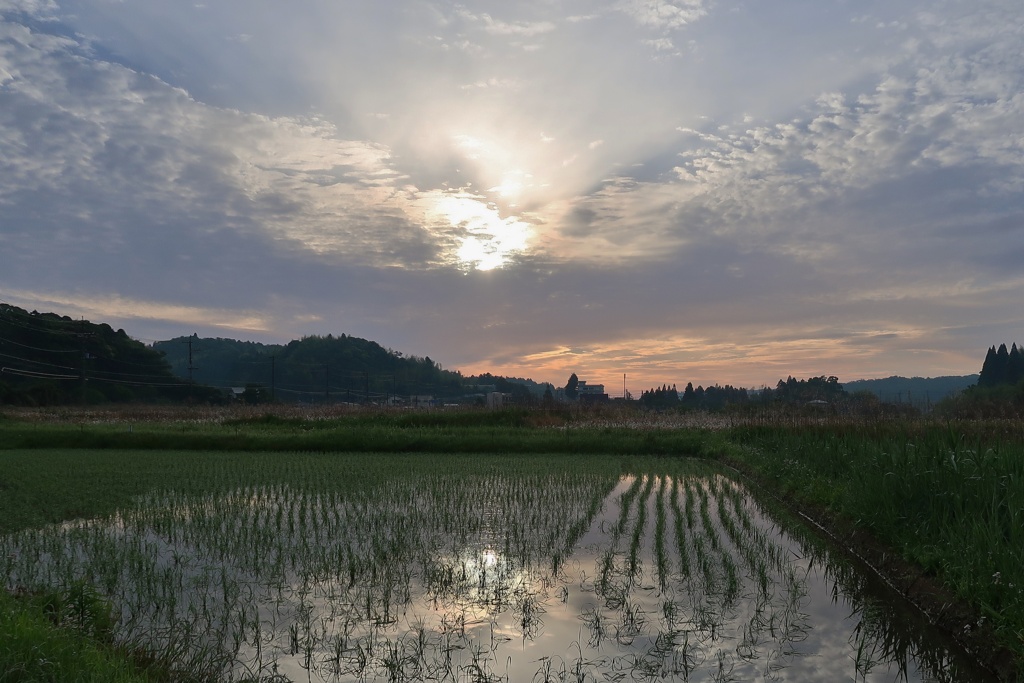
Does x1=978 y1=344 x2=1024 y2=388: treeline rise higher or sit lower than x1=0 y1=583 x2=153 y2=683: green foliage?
higher

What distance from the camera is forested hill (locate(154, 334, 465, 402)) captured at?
91.6 m

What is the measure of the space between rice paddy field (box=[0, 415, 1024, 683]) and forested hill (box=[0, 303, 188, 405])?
161 feet

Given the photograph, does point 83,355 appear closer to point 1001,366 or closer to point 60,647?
point 60,647

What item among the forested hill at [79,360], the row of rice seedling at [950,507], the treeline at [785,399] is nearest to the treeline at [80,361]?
the forested hill at [79,360]

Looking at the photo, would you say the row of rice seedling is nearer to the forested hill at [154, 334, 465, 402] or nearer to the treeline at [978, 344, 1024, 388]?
the treeline at [978, 344, 1024, 388]

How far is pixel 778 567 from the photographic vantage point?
741 centimetres

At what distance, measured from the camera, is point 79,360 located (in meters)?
58.3

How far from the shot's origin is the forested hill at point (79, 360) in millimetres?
54219

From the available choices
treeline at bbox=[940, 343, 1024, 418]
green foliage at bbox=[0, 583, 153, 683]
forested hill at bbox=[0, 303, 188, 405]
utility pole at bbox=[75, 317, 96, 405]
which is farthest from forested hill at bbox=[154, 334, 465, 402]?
green foliage at bbox=[0, 583, 153, 683]

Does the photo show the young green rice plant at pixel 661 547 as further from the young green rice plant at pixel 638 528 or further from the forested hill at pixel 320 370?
the forested hill at pixel 320 370

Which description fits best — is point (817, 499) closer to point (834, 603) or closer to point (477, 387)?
point (834, 603)

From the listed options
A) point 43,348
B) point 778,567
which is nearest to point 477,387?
point 43,348

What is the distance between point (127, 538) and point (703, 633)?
23.7 ft

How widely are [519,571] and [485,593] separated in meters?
0.88
